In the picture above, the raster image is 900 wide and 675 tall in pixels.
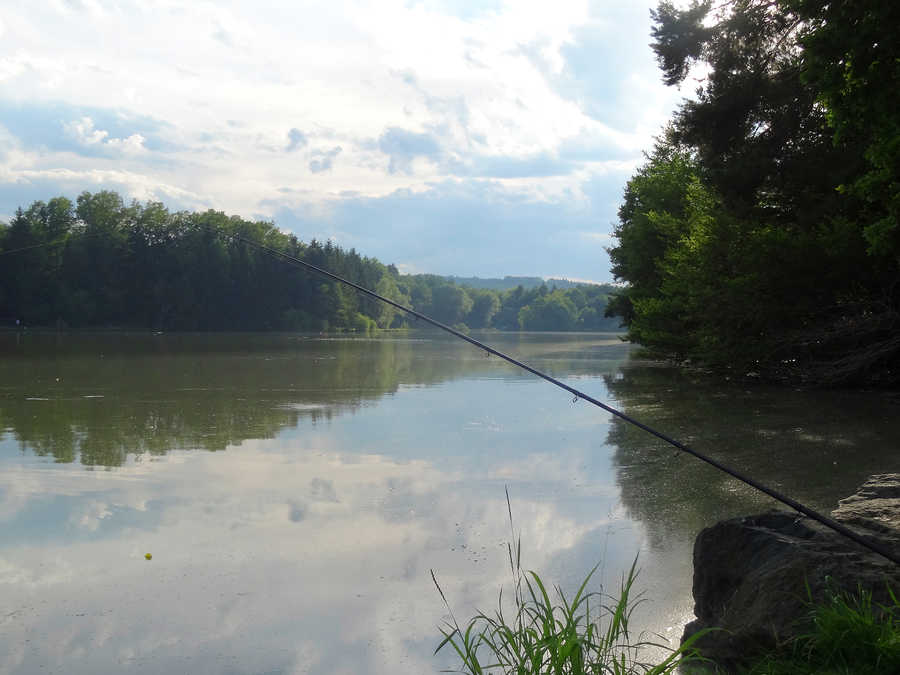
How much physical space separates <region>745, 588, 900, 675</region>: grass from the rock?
0.35ft

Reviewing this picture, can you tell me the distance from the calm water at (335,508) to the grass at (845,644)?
1.34 metres

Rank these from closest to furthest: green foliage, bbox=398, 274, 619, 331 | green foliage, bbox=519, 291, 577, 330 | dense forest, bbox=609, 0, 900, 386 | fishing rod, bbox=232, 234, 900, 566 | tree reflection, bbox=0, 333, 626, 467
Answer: fishing rod, bbox=232, 234, 900, 566 → tree reflection, bbox=0, 333, 626, 467 → dense forest, bbox=609, 0, 900, 386 → green foliage, bbox=519, 291, 577, 330 → green foliage, bbox=398, 274, 619, 331

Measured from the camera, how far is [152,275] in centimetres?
9756

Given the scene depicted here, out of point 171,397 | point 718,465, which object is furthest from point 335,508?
point 171,397

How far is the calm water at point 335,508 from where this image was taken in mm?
4965

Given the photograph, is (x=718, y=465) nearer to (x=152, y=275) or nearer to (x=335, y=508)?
(x=335, y=508)

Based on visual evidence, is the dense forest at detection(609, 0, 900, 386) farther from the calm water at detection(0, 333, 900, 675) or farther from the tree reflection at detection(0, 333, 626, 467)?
the tree reflection at detection(0, 333, 626, 467)

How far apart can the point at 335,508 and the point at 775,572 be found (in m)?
4.79

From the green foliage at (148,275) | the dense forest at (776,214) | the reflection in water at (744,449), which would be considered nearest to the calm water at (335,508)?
the reflection in water at (744,449)

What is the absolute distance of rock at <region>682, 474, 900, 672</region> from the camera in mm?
3932

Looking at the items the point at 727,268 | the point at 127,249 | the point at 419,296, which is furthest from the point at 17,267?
the point at 419,296

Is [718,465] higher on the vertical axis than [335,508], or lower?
higher

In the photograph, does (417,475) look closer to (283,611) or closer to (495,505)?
(495,505)

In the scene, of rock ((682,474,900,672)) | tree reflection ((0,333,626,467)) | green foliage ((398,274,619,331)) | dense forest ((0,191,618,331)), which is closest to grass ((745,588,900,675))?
rock ((682,474,900,672))
